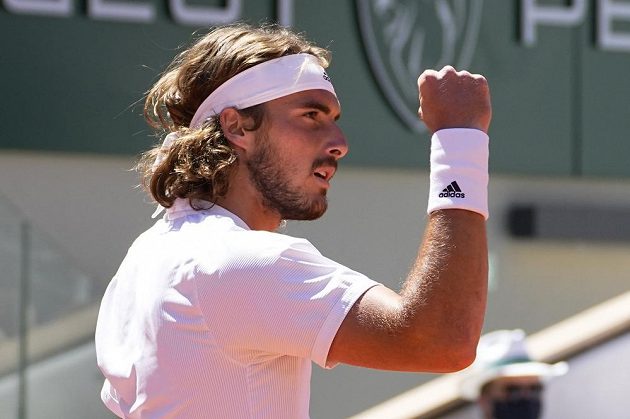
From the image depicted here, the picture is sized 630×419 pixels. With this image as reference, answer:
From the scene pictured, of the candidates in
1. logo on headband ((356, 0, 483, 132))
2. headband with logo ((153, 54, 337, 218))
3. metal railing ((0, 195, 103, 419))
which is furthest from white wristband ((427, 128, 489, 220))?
logo on headband ((356, 0, 483, 132))

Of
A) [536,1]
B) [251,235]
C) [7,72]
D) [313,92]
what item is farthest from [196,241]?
[536,1]

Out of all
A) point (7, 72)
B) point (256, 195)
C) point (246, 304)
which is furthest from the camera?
point (7, 72)

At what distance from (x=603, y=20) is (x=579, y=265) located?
63.5 inches

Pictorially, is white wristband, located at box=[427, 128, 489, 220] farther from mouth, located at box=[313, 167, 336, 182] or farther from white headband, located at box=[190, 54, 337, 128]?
white headband, located at box=[190, 54, 337, 128]

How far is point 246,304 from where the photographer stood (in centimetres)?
217

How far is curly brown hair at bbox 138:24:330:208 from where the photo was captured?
2426mm

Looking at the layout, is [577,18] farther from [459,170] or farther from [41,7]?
[459,170]

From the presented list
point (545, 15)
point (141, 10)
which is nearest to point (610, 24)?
point (545, 15)

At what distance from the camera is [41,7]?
769 centimetres

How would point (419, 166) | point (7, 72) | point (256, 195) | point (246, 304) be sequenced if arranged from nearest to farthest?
point (246, 304) → point (256, 195) → point (7, 72) → point (419, 166)

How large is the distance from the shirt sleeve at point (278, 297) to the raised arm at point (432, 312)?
0.10 ft

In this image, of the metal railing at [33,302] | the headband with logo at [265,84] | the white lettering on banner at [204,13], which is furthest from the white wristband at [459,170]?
the white lettering on banner at [204,13]

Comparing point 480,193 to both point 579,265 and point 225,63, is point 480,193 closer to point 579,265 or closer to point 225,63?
point 225,63

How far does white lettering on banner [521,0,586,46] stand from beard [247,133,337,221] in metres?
6.68
